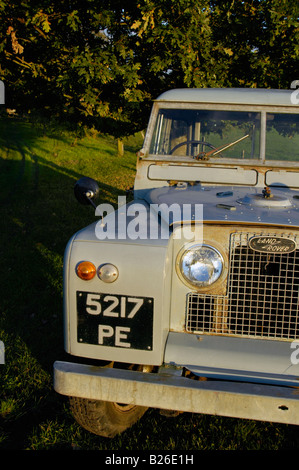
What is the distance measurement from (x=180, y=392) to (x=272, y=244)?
90 cm

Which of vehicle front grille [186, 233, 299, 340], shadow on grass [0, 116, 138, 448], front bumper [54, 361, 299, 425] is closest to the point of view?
front bumper [54, 361, 299, 425]

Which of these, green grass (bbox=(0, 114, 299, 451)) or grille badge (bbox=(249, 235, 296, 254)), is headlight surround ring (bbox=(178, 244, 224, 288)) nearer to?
grille badge (bbox=(249, 235, 296, 254))

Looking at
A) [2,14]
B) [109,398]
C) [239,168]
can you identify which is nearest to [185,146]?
[239,168]

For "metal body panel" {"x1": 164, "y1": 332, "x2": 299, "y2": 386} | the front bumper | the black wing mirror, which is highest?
the black wing mirror

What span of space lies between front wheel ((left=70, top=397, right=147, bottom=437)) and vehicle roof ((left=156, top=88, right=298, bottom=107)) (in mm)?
2600

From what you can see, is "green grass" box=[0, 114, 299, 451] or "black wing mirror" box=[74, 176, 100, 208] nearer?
"green grass" box=[0, 114, 299, 451]

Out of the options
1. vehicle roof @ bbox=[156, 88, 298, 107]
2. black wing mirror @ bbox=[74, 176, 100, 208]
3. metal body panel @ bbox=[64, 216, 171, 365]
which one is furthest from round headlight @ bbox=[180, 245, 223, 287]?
vehicle roof @ bbox=[156, 88, 298, 107]

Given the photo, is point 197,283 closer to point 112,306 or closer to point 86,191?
point 112,306

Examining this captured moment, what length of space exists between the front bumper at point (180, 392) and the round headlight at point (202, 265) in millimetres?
512

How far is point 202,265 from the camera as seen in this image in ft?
7.50

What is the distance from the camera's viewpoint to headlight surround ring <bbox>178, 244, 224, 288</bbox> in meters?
2.28

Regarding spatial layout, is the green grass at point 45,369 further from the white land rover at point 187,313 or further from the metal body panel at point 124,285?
the metal body panel at point 124,285

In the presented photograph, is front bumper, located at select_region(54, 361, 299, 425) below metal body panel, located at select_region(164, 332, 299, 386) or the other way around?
below

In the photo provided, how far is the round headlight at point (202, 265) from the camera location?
7.48 feet
